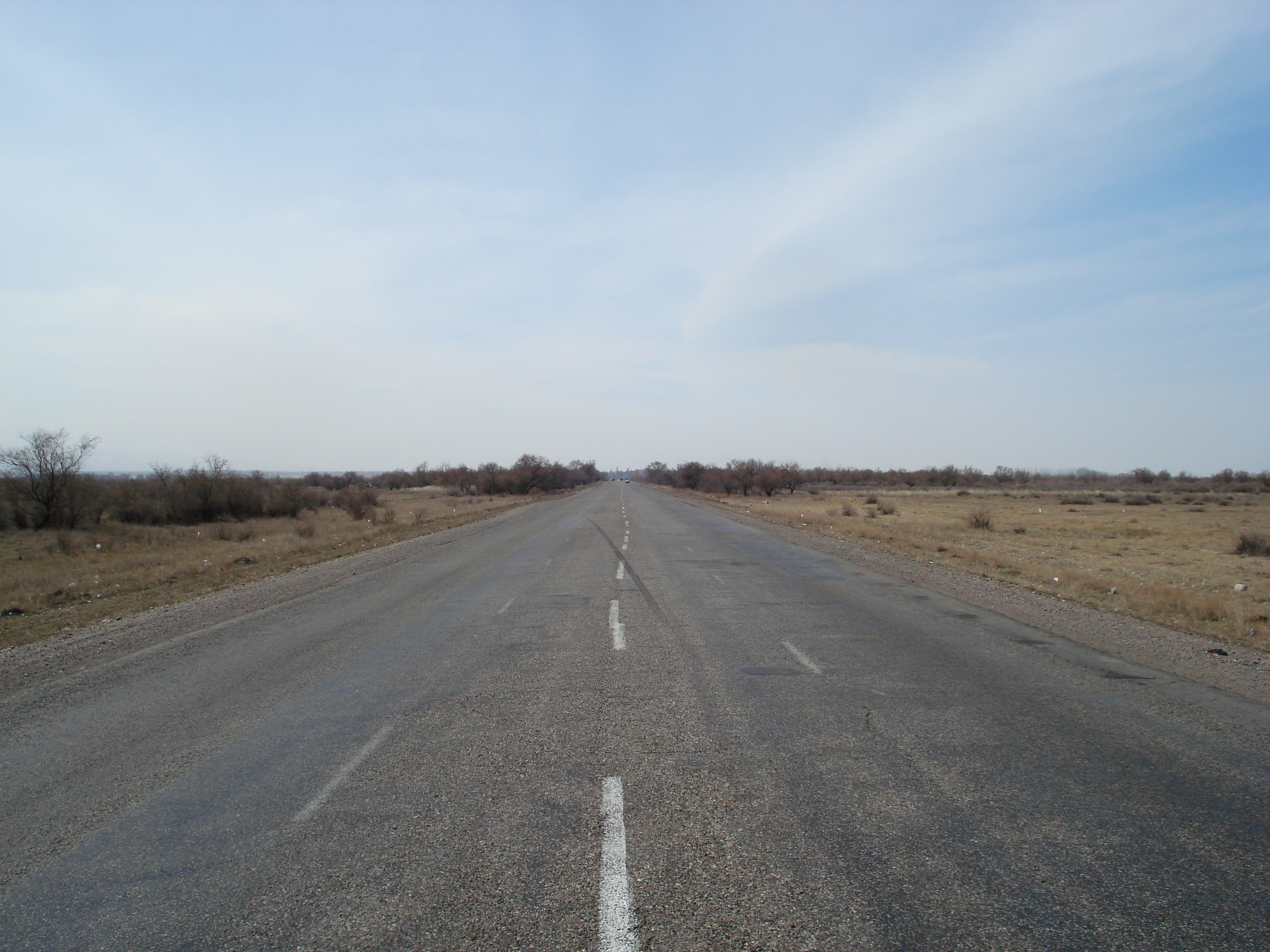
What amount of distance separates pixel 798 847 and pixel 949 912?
2.59 feet

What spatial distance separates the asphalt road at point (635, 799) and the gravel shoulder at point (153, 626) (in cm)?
86

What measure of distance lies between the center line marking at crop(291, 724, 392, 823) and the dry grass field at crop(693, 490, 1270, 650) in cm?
1138

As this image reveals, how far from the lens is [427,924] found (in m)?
3.04

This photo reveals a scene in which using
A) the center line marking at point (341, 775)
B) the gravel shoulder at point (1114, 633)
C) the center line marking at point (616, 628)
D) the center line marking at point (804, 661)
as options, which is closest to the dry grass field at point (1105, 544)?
the gravel shoulder at point (1114, 633)

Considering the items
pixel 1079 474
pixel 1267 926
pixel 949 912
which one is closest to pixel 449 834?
pixel 949 912

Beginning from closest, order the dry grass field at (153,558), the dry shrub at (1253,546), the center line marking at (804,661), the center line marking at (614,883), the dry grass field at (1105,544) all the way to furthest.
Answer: the center line marking at (614,883), the center line marking at (804,661), the dry grass field at (1105,544), the dry grass field at (153,558), the dry shrub at (1253,546)

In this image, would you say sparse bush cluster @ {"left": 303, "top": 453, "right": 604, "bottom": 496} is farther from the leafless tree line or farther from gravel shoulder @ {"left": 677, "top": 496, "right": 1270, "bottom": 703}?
gravel shoulder @ {"left": 677, "top": 496, "right": 1270, "bottom": 703}

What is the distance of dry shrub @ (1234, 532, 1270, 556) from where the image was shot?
2334 cm

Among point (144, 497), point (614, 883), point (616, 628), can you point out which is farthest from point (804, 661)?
point (144, 497)

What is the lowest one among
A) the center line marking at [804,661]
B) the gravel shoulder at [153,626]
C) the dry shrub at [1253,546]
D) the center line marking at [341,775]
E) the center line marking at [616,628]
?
the dry shrub at [1253,546]

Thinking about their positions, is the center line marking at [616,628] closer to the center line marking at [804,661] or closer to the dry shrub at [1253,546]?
the center line marking at [804,661]

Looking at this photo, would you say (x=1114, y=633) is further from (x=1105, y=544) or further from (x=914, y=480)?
(x=914, y=480)

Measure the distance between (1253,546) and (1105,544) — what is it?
447 centimetres

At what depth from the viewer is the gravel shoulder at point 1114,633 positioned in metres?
7.49
